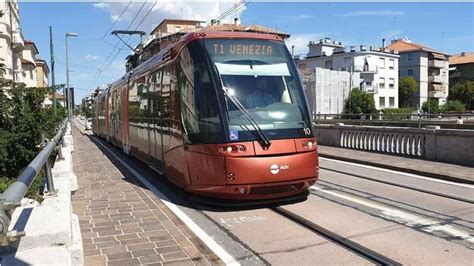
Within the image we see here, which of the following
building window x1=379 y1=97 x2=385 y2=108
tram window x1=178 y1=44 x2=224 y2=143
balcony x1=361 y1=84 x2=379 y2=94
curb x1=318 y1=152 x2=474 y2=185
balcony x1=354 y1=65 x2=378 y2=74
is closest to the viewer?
tram window x1=178 y1=44 x2=224 y2=143

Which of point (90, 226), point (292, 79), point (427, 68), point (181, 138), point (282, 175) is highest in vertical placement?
point (427, 68)

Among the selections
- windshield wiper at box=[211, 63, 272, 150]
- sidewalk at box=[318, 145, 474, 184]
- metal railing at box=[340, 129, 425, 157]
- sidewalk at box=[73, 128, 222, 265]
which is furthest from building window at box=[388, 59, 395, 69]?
windshield wiper at box=[211, 63, 272, 150]

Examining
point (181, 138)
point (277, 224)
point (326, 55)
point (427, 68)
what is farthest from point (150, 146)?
point (427, 68)

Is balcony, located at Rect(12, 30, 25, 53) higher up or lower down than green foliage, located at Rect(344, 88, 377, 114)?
higher up

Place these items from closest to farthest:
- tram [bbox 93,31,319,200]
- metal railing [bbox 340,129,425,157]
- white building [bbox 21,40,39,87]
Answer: tram [bbox 93,31,319,200]
metal railing [bbox 340,129,425,157]
white building [bbox 21,40,39,87]

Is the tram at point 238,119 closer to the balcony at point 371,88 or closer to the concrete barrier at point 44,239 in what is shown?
the concrete barrier at point 44,239

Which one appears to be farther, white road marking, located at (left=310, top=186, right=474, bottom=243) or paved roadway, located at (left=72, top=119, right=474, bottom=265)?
white road marking, located at (left=310, top=186, right=474, bottom=243)

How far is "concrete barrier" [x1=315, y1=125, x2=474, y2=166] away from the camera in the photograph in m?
13.1

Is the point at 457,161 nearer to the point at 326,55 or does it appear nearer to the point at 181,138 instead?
the point at 181,138

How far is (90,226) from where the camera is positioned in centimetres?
711

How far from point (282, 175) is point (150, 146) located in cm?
529

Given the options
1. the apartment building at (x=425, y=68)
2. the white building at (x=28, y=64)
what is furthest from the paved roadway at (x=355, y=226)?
the apartment building at (x=425, y=68)

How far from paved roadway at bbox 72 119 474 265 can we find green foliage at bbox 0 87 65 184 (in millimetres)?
8187

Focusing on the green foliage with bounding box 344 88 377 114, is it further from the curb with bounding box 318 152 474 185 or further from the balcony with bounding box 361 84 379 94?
the curb with bounding box 318 152 474 185
